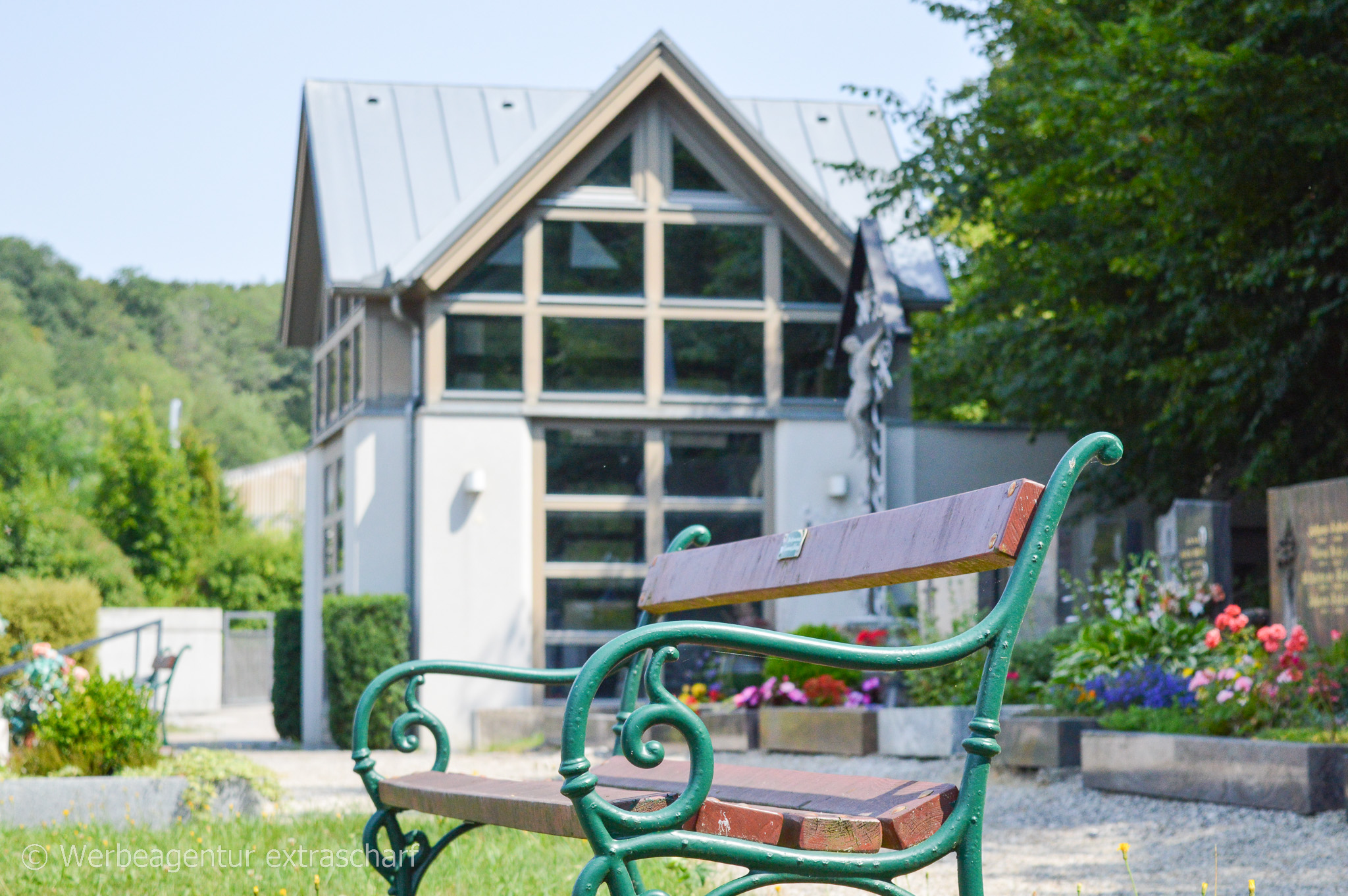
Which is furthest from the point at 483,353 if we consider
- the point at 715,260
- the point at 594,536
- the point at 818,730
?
the point at 818,730

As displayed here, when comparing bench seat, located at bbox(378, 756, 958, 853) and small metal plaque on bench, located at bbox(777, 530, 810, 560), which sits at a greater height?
small metal plaque on bench, located at bbox(777, 530, 810, 560)

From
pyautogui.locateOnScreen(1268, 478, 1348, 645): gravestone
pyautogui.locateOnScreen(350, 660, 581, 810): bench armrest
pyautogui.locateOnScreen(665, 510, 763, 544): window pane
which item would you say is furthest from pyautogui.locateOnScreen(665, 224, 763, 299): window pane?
pyautogui.locateOnScreen(350, 660, 581, 810): bench armrest

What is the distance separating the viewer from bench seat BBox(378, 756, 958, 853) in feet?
7.83

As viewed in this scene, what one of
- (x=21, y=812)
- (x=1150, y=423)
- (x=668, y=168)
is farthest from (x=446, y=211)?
(x=21, y=812)

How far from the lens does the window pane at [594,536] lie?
47.6ft

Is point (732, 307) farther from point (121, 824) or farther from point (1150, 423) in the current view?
point (121, 824)

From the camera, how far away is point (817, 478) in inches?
583

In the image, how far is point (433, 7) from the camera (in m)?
8.42

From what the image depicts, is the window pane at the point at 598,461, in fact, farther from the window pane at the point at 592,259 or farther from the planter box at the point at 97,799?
the planter box at the point at 97,799

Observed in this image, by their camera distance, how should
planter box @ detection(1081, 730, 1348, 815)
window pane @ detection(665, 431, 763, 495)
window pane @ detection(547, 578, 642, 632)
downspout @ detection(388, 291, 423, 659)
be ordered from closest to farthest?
planter box @ detection(1081, 730, 1348, 815), downspout @ detection(388, 291, 423, 659), window pane @ detection(547, 578, 642, 632), window pane @ detection(665, 431, 763, 495)

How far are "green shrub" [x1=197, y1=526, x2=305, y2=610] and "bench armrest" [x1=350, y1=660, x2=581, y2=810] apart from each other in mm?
29852

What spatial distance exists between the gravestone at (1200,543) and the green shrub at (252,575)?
24.7 m

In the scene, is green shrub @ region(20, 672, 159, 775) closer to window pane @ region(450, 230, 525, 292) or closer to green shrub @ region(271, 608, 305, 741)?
window pane @ region(450, 230, 525, 292)

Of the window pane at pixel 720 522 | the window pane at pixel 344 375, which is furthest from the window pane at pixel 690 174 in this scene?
the window pane at pixel 344 375
